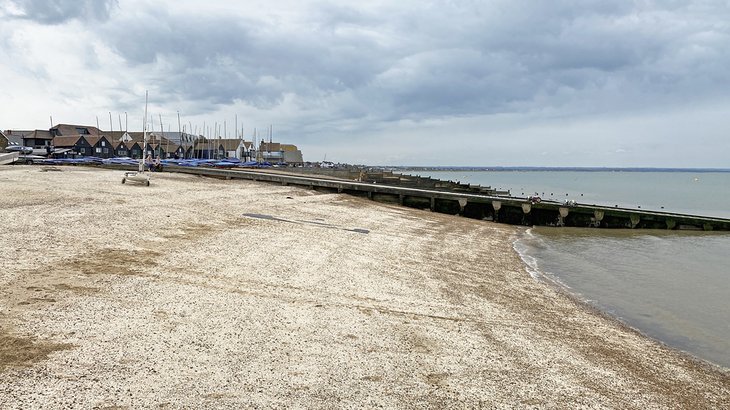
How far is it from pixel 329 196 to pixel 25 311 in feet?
80.4

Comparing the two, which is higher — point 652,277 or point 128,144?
point 128,144

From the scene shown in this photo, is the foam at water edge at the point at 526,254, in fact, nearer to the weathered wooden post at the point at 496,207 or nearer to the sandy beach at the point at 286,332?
the sandy beach at the point at 286,332

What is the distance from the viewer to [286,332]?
744 cm

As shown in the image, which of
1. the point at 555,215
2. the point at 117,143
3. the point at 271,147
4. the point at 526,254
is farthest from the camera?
the point at 271,147

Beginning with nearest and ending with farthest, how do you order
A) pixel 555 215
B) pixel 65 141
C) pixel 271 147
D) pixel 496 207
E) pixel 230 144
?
pixel 496 207
pixel 555 215
pixel 65 141
pixel 230 144
pixel 271 147

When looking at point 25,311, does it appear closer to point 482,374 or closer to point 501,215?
point 482,374

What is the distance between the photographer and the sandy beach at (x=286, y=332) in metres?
5.59

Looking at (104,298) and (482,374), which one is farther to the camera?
(104,298)

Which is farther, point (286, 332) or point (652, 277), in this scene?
point (652, 277)

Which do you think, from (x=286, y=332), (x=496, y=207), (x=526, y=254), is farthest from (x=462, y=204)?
(x=286, y=332)

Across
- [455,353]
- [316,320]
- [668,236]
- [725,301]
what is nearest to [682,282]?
[725,301]

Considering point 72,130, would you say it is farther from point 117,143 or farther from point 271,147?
point 271,147

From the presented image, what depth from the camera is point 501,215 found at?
3114 centimetres

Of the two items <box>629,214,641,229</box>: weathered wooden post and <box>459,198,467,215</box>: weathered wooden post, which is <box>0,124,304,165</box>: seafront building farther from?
<box>629,214,641,229</box>: weathered wooden post
